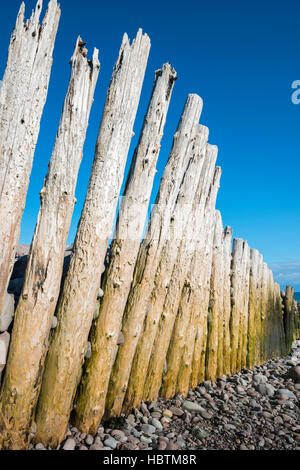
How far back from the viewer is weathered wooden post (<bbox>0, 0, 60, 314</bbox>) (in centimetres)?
229

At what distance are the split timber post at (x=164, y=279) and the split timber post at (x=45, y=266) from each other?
1068 millimetres

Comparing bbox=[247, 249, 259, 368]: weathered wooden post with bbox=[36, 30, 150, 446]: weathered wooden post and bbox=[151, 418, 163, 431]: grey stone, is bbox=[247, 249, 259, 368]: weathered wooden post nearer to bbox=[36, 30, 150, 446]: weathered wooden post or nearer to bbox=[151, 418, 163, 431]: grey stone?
bbox=[151, 418, 163, 431]: grey stone

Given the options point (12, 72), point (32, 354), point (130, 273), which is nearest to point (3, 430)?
point (32, 354)

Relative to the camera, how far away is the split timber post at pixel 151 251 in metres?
3.01

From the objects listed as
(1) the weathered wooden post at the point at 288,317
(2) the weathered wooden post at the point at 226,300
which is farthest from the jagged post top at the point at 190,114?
(1) the weathered wooden post at the point at 288,317

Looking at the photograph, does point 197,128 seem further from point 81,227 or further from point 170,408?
point 170,408

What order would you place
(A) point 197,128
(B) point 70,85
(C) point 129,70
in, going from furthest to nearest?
(A) point 197,128
(C) point 129,70
(B) point 70,85

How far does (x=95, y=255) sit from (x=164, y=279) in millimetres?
1047

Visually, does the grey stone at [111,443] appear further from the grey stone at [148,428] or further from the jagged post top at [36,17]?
the jagged post top at [36,17]

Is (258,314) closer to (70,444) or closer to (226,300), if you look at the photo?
(226,300)

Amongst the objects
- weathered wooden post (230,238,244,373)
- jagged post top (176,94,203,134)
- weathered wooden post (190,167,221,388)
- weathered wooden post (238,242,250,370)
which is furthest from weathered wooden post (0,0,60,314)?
weathered wooden post (238,242,250,370)

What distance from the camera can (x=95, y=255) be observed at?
2662 mm

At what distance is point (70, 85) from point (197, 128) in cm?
185

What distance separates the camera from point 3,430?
7.75 ft
